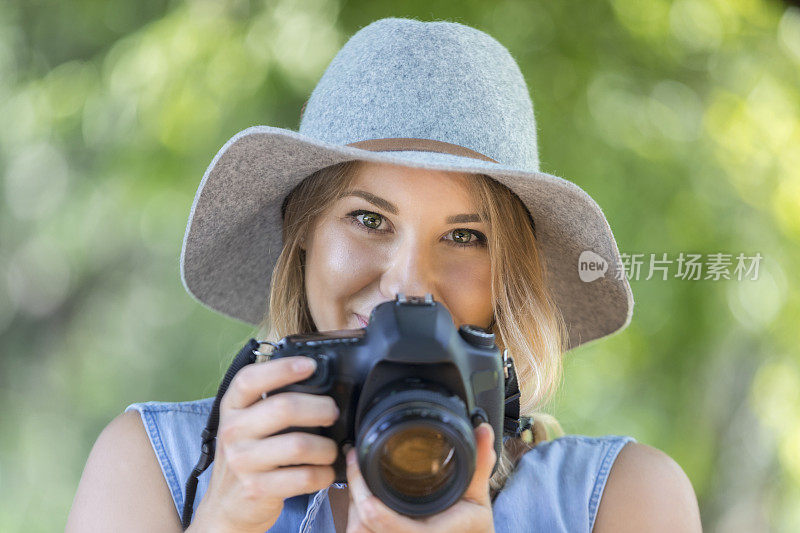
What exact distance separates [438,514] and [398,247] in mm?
386

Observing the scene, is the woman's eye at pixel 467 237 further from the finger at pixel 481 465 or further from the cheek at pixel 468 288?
the finger at pixel 481 465

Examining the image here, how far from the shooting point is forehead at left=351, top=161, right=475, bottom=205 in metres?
1.00

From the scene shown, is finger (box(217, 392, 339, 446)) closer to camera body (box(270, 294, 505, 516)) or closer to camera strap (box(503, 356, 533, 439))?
camera body (box(270, 294, 505, 516))

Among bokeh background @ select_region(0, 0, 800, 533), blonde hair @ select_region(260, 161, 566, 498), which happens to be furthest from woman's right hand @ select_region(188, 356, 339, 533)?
bokeh background @ select_region(0, 0, 800, 533)

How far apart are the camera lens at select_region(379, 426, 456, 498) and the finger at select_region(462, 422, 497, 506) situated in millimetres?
34

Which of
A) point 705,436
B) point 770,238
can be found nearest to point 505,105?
point 770,238

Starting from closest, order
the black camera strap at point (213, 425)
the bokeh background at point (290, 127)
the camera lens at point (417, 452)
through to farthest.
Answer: the camera lens at point (417, 452) → the black camera strap at point (213, 425) → the bokeh background at point (290, 127)

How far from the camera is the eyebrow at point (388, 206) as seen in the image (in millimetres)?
1013

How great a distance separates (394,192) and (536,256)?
10.1 inches

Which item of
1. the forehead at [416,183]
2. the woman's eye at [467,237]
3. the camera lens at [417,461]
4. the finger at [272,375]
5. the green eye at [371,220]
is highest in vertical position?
the forehead at [416,183]

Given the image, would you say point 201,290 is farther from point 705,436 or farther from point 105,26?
point 705,436

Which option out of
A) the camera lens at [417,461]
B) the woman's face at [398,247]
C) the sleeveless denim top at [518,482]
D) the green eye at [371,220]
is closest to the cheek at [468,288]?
the woman's face at [398,247]

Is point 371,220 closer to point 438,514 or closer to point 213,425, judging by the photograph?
point 213,425

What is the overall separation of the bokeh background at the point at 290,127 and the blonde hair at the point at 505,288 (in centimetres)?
61
